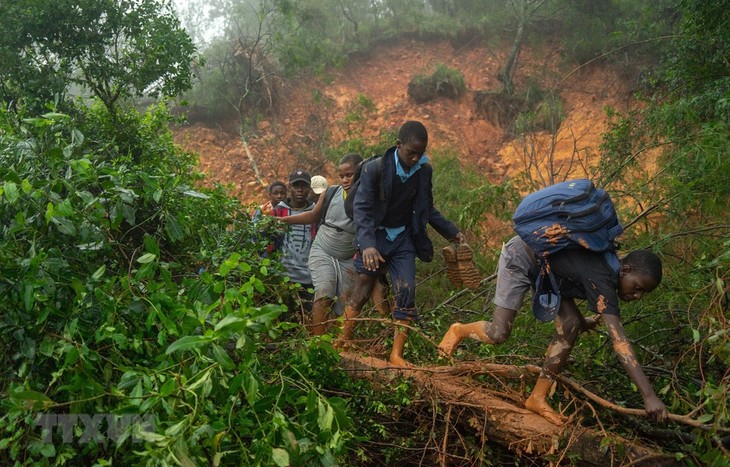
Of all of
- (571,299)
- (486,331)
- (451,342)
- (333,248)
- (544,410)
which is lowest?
(544,410)

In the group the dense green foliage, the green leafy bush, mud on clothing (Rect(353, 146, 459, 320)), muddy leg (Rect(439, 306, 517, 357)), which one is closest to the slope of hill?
the dense green foliage

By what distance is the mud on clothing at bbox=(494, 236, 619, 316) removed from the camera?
3204 mm

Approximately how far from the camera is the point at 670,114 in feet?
22.6

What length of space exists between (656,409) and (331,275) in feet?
9.05

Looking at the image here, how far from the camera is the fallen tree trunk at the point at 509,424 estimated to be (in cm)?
308

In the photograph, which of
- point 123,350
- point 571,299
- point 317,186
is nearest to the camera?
point 123,350

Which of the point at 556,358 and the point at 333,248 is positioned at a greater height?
the point at 333,248

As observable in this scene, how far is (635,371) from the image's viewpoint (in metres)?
3.03

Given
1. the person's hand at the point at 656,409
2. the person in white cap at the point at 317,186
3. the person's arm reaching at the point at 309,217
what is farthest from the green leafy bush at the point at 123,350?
the person in white cap at the point at 317,186

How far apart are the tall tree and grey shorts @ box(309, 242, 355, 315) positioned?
11.9 ft

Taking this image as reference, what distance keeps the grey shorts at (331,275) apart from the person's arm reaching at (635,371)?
235 cm

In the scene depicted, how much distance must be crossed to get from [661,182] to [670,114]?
4.89ft

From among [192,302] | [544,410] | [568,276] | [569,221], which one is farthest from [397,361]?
[192,302]

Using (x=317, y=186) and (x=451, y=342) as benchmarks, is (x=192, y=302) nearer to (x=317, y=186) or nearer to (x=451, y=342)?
(x=451, y=342)
